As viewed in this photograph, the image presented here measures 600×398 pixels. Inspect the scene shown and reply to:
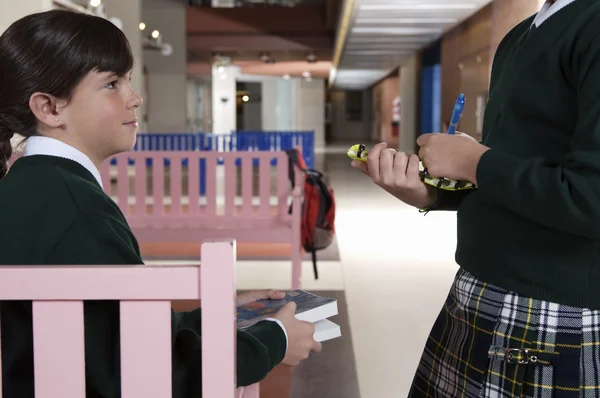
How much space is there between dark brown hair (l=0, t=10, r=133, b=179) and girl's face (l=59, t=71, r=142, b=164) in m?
0.02

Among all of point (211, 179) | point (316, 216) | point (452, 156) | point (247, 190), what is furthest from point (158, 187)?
point (452, 156)

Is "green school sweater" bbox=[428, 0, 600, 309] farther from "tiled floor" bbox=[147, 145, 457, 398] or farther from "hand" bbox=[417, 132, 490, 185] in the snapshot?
"tiled floor" bbox=[147, 145, 457, 398]

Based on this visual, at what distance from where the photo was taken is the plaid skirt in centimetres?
120

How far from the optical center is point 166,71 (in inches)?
736

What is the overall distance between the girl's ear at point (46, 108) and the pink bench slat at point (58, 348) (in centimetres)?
46

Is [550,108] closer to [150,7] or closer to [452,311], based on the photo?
[452,311]

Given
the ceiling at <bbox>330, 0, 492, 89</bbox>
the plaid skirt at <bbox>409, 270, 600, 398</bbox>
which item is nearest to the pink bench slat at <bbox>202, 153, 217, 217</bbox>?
the plaid skirt at <bbox>409, 270, 600, 398</bbox>

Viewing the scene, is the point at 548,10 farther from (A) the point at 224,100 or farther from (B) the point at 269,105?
(B) the point at 269,105

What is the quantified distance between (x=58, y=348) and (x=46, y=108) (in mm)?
521

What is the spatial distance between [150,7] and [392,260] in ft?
46.6

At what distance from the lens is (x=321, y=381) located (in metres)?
3.38

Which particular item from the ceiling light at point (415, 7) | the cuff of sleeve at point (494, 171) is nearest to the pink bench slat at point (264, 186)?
the cuff of sleeve at point (494, 171)

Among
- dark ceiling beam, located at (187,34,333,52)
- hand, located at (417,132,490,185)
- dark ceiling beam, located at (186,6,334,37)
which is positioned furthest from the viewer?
dark ceiling beam, located at (187,34,333,52)

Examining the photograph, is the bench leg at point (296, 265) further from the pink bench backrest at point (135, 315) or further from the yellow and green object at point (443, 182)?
the pink bench backrest at point (135, 315)
